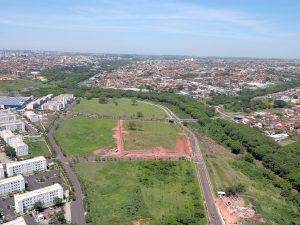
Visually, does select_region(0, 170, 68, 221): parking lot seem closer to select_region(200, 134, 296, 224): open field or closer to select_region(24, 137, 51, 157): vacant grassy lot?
select_region(24, 137, 51, 157): vacant grassy lot

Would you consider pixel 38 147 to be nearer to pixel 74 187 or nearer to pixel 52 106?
pixel 74 187

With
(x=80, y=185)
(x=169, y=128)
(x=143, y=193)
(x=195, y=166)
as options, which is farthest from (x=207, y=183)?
(x=169, y=128)

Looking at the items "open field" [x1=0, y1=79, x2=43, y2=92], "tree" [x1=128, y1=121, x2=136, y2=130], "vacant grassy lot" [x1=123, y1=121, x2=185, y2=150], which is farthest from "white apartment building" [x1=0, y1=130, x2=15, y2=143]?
"open field" [x1=0, y1=79, x2=43, y2=92]

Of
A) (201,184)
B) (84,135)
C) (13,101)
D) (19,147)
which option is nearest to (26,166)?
(19,147)

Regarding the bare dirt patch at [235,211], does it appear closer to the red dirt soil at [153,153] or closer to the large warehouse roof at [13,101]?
the red dirt soil at [153,153]

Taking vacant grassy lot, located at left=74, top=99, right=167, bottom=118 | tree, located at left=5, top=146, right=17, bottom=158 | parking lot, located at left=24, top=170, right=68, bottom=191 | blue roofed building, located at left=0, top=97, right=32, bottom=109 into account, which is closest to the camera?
parking lot, located at left=24, top=170, right=68, bottom=191

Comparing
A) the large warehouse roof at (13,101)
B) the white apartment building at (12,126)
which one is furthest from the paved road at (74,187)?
the large warehouse roof at (13,101)
